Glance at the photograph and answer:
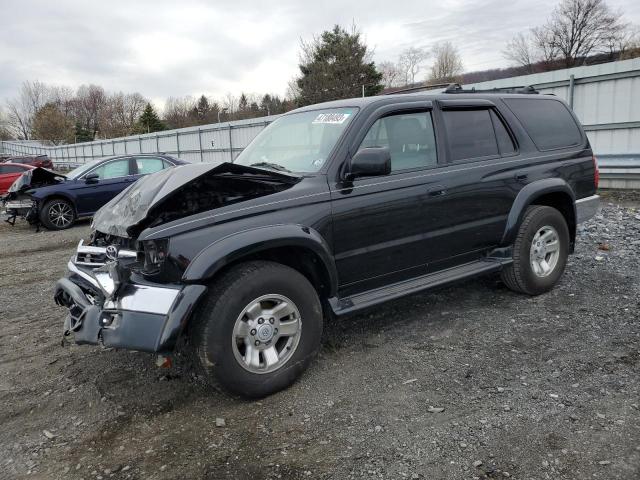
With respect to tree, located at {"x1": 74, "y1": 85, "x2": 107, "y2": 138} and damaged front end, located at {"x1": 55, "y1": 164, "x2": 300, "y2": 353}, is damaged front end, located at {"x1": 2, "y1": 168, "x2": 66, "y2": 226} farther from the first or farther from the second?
tree, located at {"x1": 74, "y1": 85, "x2": 107, "y2": 138}

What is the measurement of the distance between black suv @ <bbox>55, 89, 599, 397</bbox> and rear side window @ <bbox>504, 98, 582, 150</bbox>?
22mm

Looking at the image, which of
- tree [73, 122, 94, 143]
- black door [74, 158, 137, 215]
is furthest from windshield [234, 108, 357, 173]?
tree [73, 122, 94, 143]

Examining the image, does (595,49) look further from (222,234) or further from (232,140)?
(222,234)

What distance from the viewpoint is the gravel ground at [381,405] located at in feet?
8.66

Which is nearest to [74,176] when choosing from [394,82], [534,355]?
[534,355]

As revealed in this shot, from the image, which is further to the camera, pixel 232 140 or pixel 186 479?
pixel 232 140

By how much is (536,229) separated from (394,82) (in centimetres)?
5378

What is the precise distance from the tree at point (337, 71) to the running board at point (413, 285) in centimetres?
3647

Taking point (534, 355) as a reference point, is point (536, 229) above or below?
above

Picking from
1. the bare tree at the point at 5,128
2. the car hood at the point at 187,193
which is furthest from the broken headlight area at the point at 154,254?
the bare tree at the point at 5,128

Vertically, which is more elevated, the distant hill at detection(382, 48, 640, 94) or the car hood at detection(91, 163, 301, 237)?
the distant hill at detection(382, 48, 640, 94)

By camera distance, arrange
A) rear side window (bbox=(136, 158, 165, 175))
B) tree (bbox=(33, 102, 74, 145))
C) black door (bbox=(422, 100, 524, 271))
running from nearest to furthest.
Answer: black door (bbox=(422, 100, 524, 271)) → rear side window (bbox=(136, 158, 165, 175)) → tree (bbox=(33, 102, 74, 145))

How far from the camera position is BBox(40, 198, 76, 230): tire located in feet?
36.4

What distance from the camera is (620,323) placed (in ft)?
14.0
